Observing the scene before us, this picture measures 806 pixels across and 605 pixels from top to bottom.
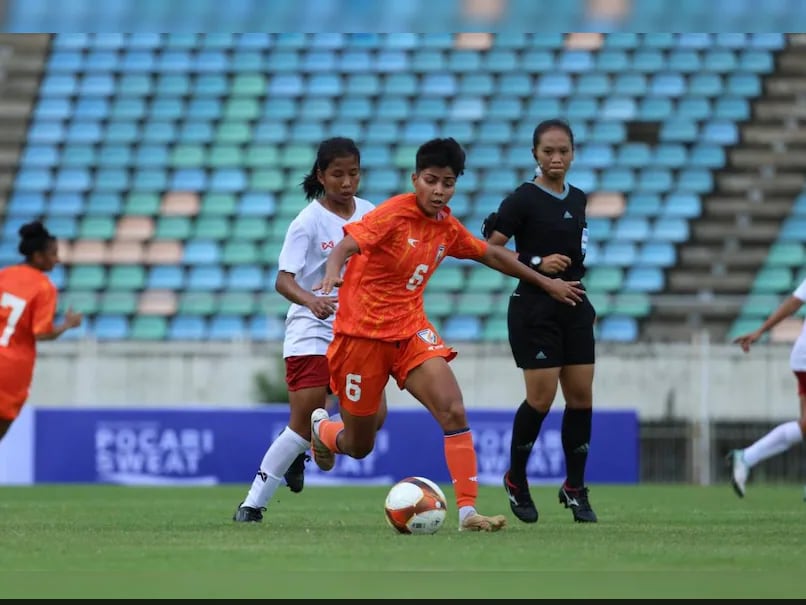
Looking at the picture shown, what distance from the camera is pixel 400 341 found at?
7422 mm

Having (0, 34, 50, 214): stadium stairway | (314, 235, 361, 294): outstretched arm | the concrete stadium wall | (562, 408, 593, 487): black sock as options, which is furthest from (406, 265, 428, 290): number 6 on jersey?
(0, 34, 50, 214): stadium stairway

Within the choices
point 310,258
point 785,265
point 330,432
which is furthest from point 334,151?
point 785,265

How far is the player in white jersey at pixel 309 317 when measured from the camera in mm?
8031

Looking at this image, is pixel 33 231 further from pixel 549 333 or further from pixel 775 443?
pixel 775 443

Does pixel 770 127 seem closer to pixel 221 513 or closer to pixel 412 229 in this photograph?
pixel 221 513

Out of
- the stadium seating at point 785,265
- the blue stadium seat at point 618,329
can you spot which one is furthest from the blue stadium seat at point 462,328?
the stadium seating at point 785,265

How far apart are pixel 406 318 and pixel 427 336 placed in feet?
0.42

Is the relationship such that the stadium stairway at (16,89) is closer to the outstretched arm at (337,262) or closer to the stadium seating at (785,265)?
the stadium seating at (785,265)

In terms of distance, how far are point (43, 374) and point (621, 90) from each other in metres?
10.1

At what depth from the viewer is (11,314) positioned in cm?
1033

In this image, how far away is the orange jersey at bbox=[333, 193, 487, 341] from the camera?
7.29 meters

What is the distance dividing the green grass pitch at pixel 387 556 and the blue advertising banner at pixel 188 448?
6.57m

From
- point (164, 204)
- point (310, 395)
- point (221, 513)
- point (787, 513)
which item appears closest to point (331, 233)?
Answer: point (310, 395)

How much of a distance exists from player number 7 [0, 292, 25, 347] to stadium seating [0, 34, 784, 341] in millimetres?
10621
